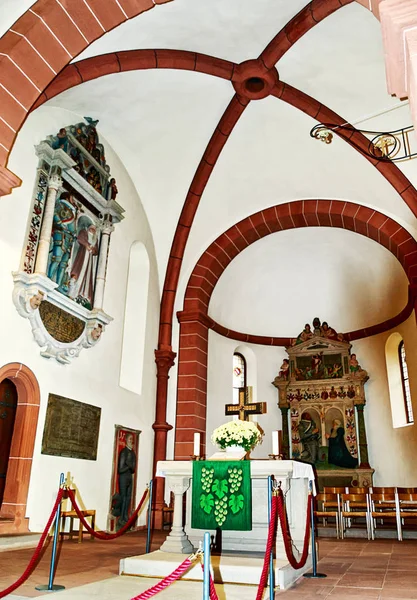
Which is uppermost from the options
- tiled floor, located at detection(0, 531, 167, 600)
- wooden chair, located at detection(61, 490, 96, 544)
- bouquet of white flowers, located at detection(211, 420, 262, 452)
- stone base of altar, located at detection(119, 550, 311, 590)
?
bouquet of white flowers, located at detection(211, 420, 262, 452)

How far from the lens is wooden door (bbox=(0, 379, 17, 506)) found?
7.28 meters

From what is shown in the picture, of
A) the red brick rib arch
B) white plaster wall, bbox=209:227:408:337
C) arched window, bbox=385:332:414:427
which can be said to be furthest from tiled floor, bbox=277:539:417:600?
white plaster wall, bbox=209:227:408:337

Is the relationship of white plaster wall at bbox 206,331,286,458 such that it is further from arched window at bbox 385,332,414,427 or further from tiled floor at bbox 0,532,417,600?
tiled floor at bbox 0,532,417,600

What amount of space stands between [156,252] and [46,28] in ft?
22.3

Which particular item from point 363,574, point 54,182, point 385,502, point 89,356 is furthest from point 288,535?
point 54,182

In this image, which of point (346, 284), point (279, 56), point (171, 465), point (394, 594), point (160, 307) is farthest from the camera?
point (346, 284)

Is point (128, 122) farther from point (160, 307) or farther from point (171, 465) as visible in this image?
point (171, 465)

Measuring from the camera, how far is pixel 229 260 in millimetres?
12891

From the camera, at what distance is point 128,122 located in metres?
10.1

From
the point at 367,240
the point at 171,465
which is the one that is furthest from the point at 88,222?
the point at 367,240

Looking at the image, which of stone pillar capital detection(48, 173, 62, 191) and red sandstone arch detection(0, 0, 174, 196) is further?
stone pillar capital detection(48, 173, 62, 191)

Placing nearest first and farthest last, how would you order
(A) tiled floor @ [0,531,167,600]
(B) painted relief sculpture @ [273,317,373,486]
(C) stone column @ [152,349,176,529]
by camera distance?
(A) tiled floor @ [0,531,167,600] < (C) stone column @ [152,349,176,529] < (B) painted relief sculpture @ [273,317,373,486]

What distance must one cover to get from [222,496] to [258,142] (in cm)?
761

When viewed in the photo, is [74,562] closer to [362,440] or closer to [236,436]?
[236,436]
